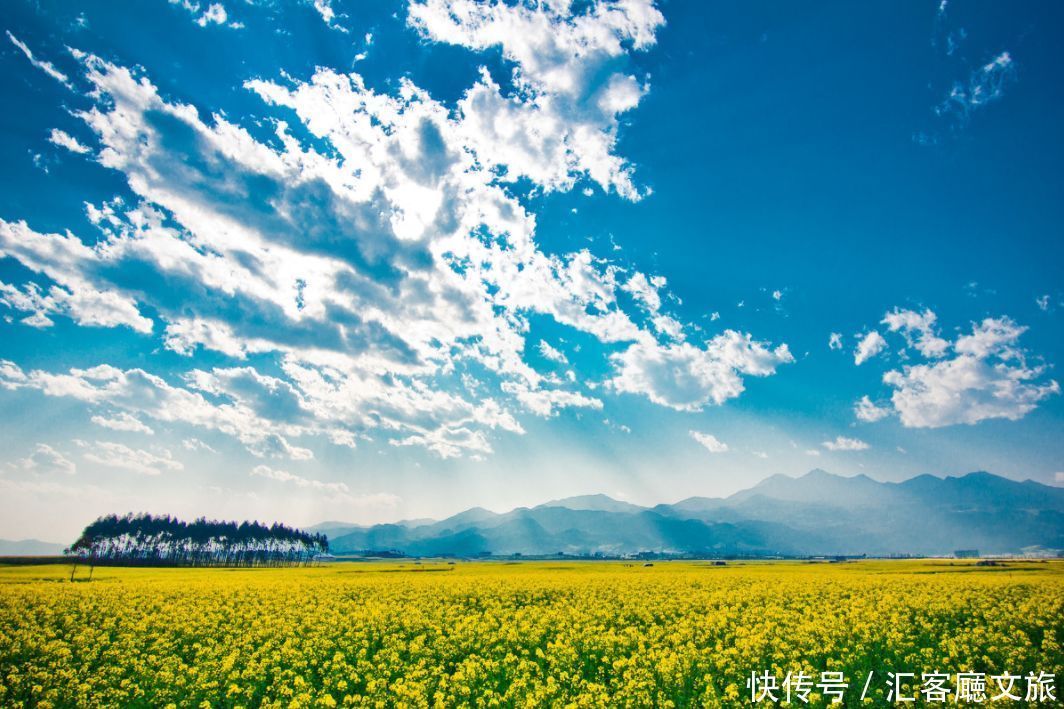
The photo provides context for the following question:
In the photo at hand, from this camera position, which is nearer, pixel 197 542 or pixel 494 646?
pixel 494 646

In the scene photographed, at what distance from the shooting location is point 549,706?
1689 cm

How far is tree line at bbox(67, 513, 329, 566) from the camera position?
145825 millimetres

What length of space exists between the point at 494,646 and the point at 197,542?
6977 inches

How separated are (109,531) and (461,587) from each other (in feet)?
510

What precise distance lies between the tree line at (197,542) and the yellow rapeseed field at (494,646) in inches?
5534

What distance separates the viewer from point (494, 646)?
79.2 feet

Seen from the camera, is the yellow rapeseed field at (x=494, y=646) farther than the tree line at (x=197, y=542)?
No

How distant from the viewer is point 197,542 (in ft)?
531

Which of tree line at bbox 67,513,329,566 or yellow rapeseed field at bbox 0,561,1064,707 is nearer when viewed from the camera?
yellow rapeseed field at bbox 0,561,1064,707

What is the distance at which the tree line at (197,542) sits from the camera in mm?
145825

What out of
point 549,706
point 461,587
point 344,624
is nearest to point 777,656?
point 549,706

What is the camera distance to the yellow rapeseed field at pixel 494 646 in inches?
711

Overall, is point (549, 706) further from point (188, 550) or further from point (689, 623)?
point (188, 550)

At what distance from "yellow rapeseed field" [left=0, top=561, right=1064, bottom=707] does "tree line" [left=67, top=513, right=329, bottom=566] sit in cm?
14056
